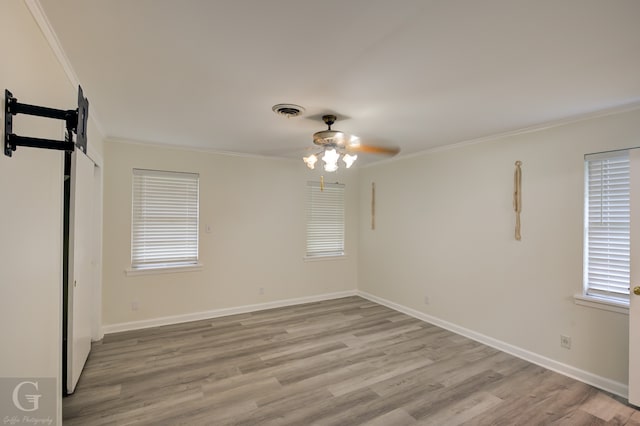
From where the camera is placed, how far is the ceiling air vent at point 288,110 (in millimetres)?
2678

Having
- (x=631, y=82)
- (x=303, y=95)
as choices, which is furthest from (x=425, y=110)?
(x=631, y=82)

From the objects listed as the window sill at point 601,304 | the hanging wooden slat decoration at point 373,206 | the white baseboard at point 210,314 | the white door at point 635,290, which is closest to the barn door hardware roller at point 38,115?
the white baseboard at point 210,314

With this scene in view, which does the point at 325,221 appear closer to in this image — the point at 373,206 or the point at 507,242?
the point at 373,206

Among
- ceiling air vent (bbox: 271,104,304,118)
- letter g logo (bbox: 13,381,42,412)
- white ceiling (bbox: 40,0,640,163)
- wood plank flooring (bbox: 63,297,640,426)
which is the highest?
white ceiling (bbox: 40,0,640,163)

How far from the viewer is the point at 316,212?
5.55 meters

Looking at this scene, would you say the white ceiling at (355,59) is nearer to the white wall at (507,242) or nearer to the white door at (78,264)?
the white wall at (507,242)

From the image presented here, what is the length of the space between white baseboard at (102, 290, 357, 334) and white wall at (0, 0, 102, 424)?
2347 millimetres

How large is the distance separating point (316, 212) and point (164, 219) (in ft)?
7.95

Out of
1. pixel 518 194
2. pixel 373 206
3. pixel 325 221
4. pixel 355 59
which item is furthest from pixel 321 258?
pixel 355 59

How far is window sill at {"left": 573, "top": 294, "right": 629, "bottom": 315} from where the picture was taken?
2.72m

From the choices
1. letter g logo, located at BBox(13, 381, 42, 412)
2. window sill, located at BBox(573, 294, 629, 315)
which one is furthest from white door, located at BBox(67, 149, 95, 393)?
window sill, located at BBox(573, 294, 629, 315)

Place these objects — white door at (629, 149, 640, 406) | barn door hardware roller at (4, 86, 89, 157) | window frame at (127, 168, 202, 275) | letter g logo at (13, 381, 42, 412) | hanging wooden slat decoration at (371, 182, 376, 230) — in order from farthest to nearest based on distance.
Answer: hanging wooden slat decoration at (371, 182, 376, 230)
window frame at (127, 168, 202, 275)
white door at (629, 149, 640, 406)
letter g logo at (13, 381, 42, 412)
barn door hardware roller at (4, 86, 89, 157)

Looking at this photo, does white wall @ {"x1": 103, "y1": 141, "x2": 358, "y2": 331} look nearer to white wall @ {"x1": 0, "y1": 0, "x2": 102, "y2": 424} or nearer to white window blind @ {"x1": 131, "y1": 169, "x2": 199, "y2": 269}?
white window blind @ {"x1": 131, "y1": 169, "x2": 199, "y2": 269}

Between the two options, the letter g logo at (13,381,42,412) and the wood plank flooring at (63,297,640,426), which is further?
the wood plank flooring at (63,297,640,426)
